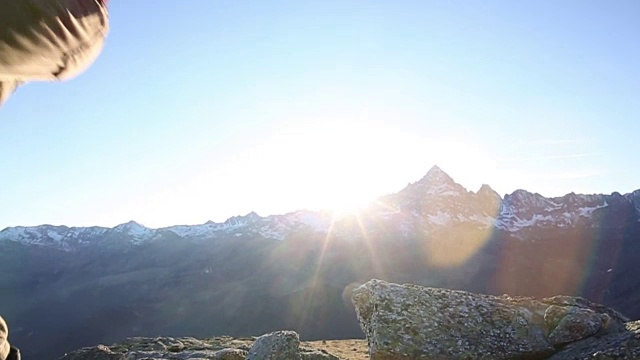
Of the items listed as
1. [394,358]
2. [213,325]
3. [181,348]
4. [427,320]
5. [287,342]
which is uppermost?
[427,320]

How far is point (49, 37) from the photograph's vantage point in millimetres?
2121

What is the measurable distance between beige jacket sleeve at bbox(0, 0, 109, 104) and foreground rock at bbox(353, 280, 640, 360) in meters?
9.08

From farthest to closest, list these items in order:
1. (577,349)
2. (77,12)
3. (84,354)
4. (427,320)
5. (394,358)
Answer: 1. (84,354)
2. (427,320)
3. (394,358)
4. (577,349)
5. (77,12)

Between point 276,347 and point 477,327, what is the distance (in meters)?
7.03

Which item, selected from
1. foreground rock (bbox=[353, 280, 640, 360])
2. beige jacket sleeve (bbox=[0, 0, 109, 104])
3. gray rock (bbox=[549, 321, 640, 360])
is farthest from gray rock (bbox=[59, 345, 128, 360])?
beige jacket sleeve (bbox=[0, 0, 109, 104])

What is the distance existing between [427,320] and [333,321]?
605 ft

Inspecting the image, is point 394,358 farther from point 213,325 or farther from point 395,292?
point 213,325

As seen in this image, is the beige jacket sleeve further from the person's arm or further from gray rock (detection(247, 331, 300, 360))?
gray rock (detection(247, 331, 300, 360))

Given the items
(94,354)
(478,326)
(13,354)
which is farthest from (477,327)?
(94,354)

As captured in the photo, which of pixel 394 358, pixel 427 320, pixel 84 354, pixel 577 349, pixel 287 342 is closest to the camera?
pixel 577 349

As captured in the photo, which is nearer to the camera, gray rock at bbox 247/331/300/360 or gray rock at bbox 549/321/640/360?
gray rock at bbox 549/321/640/360

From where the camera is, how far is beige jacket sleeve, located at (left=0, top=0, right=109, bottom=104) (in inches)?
78.9

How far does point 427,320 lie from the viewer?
10.4 m

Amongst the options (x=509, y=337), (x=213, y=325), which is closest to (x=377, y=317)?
(x=509, y=337)
